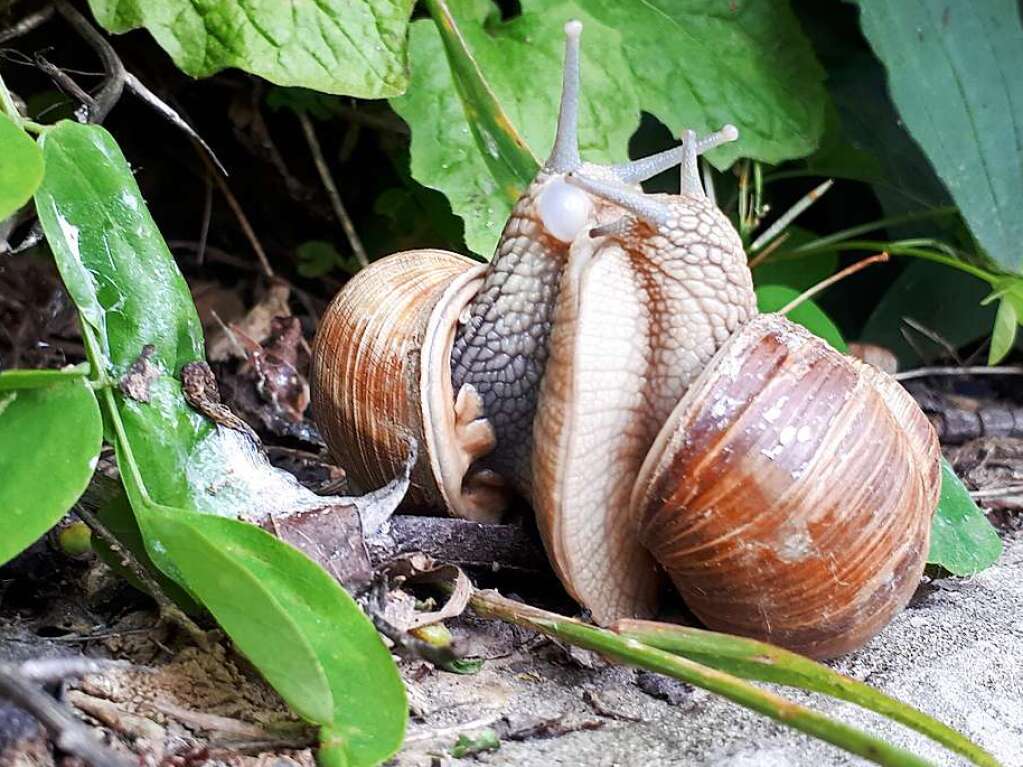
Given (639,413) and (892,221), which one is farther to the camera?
(892,221)

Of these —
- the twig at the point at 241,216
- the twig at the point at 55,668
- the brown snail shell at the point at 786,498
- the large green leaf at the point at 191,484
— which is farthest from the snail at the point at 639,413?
the twig at the point at 241,216

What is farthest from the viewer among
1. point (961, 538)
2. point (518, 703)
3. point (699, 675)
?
point (961, 538)

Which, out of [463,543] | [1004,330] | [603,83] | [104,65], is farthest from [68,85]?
[1004,330]

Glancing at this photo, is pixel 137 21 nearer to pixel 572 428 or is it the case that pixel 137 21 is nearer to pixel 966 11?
pixel 572 428

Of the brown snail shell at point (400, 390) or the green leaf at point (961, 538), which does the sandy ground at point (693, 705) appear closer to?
the green leaf at point (961, 538)

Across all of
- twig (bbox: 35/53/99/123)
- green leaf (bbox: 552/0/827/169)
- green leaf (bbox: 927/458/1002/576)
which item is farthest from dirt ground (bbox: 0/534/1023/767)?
green leaf (bbox: 552/0/827/169)

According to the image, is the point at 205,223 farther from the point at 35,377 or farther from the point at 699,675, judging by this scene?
the point at 699,675
